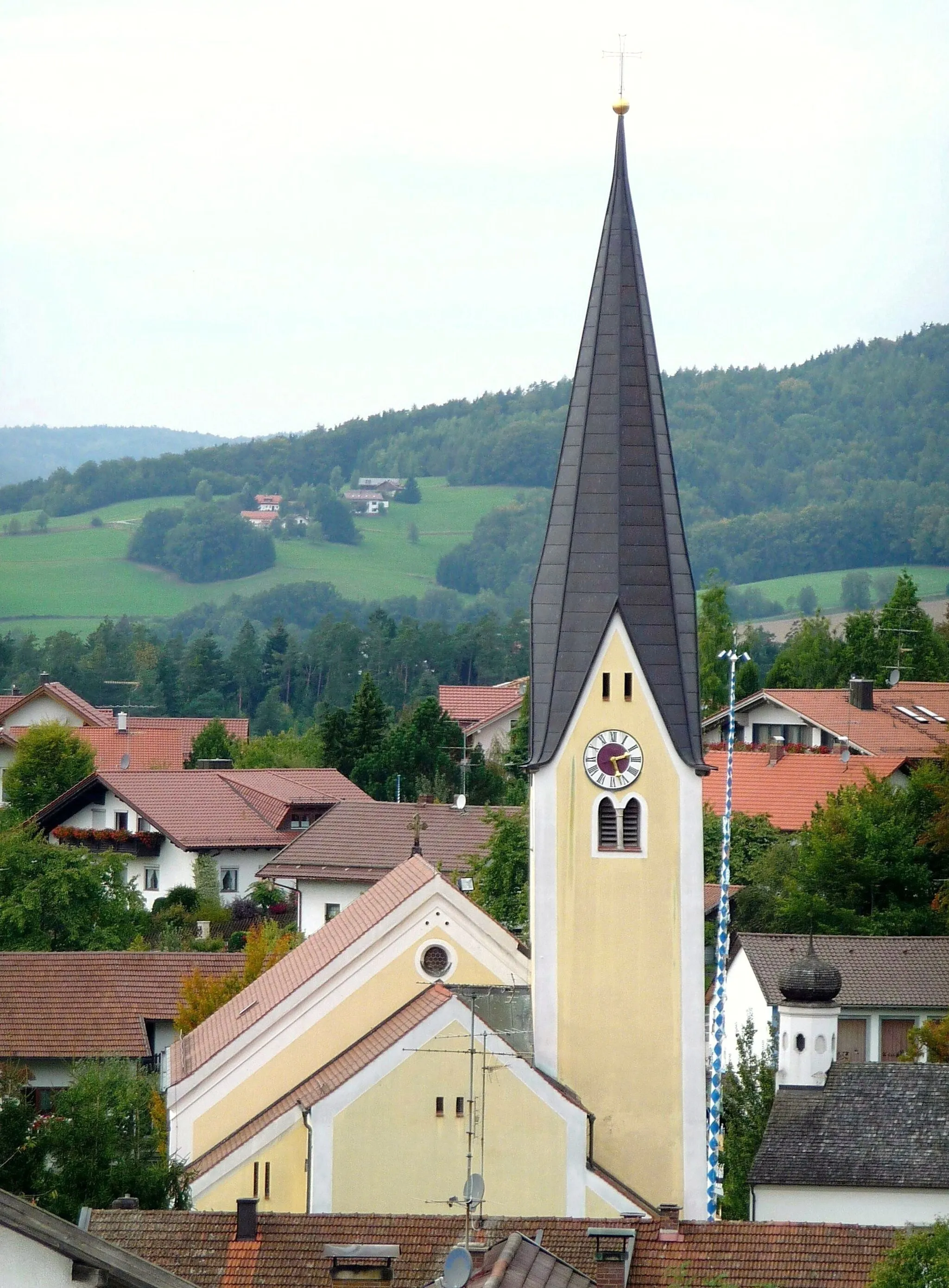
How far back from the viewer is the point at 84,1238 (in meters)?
19.1

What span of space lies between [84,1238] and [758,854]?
4970cm

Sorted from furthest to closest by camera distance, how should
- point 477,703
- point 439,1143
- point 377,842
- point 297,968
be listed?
point 477,703 → point 377,842 → point 297,968 → point 439,1143

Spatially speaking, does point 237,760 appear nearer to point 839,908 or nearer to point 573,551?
point 839,908

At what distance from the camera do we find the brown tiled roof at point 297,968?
37125 millimetres

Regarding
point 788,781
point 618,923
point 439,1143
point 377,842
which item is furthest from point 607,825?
point 788,781

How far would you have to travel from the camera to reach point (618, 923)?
35.0 m

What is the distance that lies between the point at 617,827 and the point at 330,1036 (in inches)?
220

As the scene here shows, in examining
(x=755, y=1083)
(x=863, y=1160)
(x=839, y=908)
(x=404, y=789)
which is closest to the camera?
(x=863, y=1160)

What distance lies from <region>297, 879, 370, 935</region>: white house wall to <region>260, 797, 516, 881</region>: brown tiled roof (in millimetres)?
268

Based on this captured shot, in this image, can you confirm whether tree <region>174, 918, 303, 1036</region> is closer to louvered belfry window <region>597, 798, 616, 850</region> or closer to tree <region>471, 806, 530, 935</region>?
tree <region>471, 806, 530, 935</region>

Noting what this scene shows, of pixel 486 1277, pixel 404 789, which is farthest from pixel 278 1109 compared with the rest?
pixel 404 789

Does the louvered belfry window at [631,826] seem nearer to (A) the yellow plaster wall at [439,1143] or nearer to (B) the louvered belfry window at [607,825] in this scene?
(B) the louvered belfry window at [607,825]

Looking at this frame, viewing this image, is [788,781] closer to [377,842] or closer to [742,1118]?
[377,842]

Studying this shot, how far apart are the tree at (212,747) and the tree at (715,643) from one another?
25.8 metres
